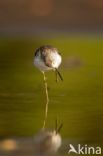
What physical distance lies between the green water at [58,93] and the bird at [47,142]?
11cm

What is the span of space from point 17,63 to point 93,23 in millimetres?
3760

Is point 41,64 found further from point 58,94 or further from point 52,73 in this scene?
point 52,73

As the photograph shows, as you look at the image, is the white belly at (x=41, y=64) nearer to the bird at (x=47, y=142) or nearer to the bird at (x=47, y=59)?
the bird at (x=47, y=59)

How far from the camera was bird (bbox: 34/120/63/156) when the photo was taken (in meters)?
8.29

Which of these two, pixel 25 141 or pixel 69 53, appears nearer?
pixel 25 141

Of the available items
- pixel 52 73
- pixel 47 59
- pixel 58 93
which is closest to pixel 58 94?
pixel 58 93

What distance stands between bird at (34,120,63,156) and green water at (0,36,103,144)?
0.37 ft

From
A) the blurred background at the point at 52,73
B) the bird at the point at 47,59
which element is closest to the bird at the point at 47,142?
the blurred background at the point at 52,73

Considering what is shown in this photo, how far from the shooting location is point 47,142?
8.65 meters

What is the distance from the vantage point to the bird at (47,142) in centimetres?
829

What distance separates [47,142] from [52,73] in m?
4.31

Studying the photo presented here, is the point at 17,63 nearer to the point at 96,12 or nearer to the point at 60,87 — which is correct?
the point at 60,87

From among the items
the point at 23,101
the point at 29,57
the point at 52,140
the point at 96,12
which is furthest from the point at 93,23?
the point at 52,140

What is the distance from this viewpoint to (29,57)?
1447cm
